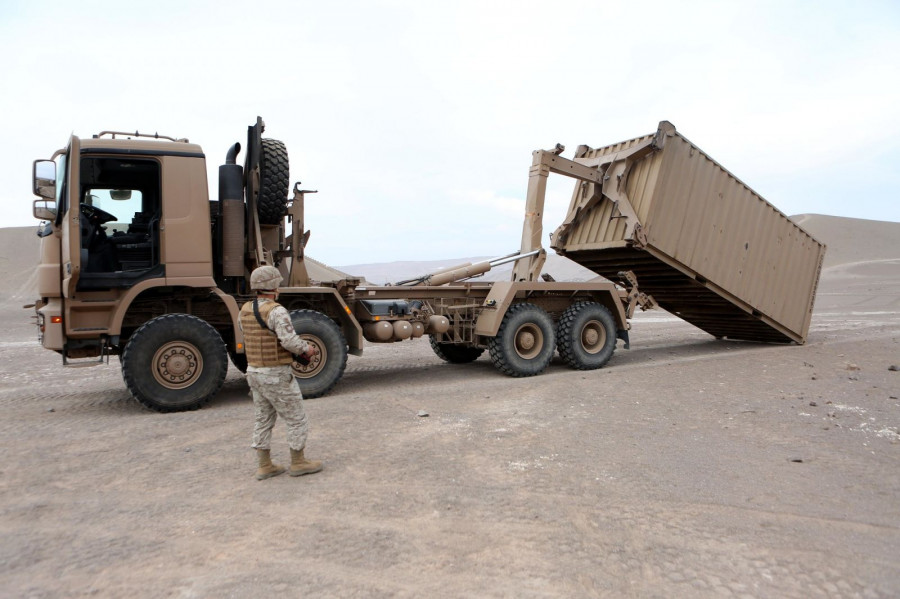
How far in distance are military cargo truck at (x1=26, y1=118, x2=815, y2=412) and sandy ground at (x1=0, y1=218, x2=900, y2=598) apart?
24.5 inches

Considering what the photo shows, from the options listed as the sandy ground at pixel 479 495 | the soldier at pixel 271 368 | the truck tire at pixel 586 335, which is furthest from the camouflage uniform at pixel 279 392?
the truck tire at pixel 586 335

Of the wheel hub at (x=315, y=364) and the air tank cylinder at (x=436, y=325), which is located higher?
the air tank cylinder at (x=436, y=325)

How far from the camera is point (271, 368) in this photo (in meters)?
4.44

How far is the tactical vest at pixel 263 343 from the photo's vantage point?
14.5 ft

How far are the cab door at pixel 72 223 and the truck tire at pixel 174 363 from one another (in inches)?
31.5

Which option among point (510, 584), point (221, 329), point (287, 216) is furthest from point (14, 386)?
point (510, 584)

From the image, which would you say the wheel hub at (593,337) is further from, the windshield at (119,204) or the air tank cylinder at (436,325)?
the windshield at (119,204)

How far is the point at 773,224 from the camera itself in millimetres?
10484

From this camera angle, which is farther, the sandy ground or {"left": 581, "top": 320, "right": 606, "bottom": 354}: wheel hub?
{"left": 581, "top": 320, "right": 606, "bottom": 354}: wheel hub

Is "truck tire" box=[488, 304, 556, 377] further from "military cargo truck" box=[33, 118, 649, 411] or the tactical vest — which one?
the tactical vest

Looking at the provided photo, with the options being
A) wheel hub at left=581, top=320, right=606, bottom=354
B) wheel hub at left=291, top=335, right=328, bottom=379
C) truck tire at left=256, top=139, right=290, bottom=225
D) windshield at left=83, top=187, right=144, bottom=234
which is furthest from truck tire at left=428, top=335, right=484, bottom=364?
windshield at left=83, top=187, right=144, bottom=234

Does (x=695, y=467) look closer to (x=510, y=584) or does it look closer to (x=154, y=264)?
(x=510, y=584)

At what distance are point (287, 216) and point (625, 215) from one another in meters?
4.73

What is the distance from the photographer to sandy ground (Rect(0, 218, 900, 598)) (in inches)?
120
